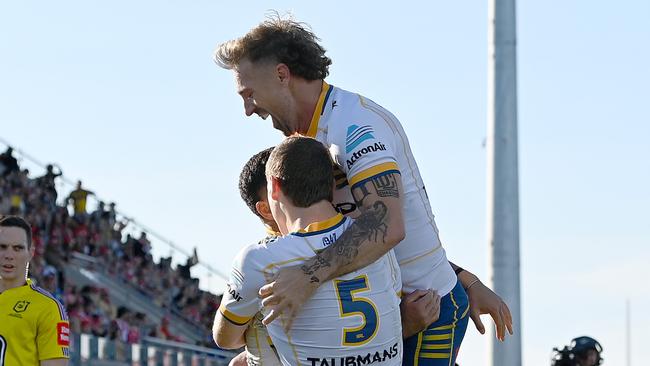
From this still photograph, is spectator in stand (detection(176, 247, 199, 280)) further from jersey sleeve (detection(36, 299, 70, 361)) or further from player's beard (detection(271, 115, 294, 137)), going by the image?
player's beard (detection(271, 115, 294, 137))

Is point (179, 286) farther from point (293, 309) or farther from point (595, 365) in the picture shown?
point (293, 309)

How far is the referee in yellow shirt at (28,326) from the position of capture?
825 cm

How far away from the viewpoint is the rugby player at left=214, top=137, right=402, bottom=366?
14.3ft

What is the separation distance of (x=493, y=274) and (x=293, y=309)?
9149 mm

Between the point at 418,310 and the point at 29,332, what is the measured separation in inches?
156

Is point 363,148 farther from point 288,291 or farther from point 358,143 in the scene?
point 288,291

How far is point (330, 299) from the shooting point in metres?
4.39

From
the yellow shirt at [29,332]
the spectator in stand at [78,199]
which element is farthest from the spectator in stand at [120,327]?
the yellow shirt at [29,332]

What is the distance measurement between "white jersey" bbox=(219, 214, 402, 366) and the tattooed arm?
0.14ft

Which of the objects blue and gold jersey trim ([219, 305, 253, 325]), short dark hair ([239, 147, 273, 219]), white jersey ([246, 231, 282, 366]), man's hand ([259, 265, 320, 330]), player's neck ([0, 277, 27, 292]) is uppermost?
player's neck ([0, 277, 27, 292])

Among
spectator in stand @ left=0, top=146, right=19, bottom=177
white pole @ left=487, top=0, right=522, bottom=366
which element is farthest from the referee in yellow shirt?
spectator in stand @ left=0, top=146, right=19, bottom=177

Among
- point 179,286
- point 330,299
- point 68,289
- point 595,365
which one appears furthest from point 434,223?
point 179,286

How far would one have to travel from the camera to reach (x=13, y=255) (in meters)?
8.36

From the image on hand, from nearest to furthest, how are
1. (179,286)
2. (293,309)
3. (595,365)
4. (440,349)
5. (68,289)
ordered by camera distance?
(293,309) → (440,349) → (595,365) → (68,289) → (179,286)
